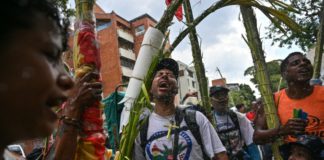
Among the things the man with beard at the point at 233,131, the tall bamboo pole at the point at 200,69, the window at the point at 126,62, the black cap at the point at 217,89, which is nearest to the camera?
the tall bamboo pole at the point at 200,69

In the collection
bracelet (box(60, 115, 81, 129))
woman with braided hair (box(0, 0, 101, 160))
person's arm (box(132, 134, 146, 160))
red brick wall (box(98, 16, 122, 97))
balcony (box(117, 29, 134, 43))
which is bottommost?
person's arm (box(132, 134, 146, 160))

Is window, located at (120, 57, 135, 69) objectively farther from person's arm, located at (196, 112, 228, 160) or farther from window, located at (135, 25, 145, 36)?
person's arm, located at (196, 112, 228, 160)

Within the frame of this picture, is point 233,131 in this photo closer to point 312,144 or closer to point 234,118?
point 234,118

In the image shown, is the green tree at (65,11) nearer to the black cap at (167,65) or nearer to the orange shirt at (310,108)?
the black cap at (167,65)

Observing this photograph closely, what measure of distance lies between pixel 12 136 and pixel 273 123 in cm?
286

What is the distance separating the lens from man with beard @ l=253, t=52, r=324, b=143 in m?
3.03

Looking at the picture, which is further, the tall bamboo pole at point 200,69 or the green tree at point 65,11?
the tall bamboo pole at point 200,69

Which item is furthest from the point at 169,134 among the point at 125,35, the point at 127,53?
the point at 125,35

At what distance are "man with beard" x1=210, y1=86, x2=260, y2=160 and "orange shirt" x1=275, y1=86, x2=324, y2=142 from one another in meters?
1.26

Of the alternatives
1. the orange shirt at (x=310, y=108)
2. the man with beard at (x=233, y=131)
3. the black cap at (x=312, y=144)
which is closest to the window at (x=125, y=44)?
the man with beard at (x=233, y=131)

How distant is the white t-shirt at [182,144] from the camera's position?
8.86 feet

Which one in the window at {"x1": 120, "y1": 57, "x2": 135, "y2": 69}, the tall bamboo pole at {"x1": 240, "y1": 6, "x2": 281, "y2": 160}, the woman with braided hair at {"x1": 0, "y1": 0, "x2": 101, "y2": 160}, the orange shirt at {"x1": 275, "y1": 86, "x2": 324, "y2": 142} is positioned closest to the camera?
the woman with braided hair at {"x1": 0, "y1": 0, "x2": 101, "y2": 160}

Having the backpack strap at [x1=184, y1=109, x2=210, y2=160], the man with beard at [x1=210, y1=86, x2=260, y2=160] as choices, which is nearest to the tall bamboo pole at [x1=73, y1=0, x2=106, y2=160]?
the backpack strap at [x1=184, y1=109, x2=210, y2=160]

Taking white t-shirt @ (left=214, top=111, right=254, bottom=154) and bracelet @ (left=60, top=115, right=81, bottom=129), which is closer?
bracelet @ (left=60, top=115, right=81, bottom=129)
